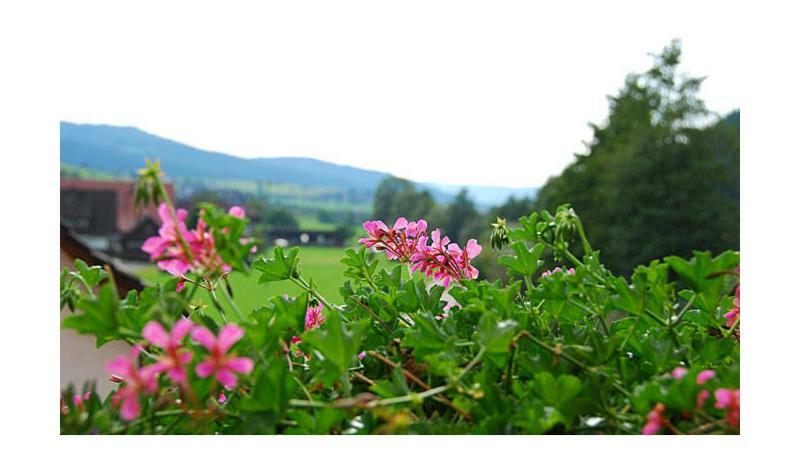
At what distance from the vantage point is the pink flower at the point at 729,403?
36 cm

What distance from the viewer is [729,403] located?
1.19 ft

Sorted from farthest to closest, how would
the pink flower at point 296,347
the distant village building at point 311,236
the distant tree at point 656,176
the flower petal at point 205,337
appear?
the distant tree at point 656,176 → the distant village building at point 311,236 → the pink flower at point 296,347 → the flower petal at point 205,337

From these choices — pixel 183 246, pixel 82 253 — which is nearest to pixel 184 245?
pixel 183 246

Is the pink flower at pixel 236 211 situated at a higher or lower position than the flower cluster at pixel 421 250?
higher

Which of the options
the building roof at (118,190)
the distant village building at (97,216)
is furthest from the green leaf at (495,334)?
the distant village building at (97,216)

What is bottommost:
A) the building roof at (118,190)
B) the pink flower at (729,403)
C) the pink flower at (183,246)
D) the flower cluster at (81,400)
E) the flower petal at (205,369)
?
the flower cluster at (81,400)

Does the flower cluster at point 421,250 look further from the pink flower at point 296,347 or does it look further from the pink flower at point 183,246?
the pink flower at point 183,246

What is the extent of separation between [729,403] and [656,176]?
557 inches

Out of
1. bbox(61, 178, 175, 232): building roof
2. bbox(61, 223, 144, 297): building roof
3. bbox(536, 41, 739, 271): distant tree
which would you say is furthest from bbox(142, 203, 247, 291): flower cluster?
bbox(536, 41, 739, 271): distant tree

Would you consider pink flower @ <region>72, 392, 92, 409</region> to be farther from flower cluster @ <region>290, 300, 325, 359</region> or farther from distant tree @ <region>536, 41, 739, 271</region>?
distant tree @ <region>536, 41, 739, 271</region>

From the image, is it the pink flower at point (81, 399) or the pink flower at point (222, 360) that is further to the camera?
the pink flower at point (81, 399)

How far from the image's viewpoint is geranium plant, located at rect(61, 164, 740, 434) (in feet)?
1.18

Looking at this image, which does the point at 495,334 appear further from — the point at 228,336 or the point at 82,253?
the point at 82,253
